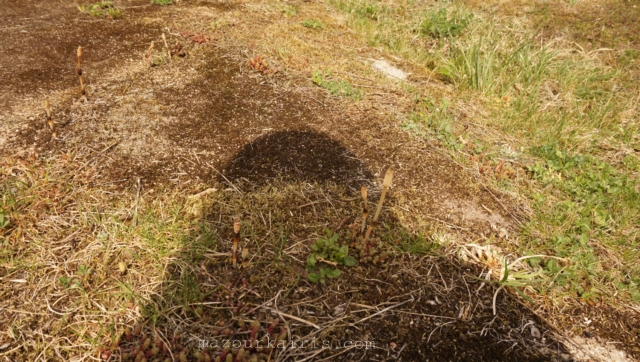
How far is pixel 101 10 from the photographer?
5047 mm

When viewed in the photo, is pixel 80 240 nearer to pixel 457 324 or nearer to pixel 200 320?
pixel 200 320

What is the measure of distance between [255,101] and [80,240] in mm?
2038

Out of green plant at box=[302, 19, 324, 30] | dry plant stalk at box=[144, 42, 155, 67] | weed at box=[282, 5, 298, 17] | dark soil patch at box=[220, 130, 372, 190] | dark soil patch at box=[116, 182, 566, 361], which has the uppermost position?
weed at box=[282, 5, 298, 17]

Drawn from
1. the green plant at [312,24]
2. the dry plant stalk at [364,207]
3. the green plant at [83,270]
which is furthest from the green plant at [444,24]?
the green plant at [83,270]

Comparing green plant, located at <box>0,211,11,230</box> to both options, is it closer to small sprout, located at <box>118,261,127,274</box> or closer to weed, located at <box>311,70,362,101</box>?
small sprout, located at <box>118,261,127,274</box>

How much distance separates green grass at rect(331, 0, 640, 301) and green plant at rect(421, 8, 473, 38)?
0.06ft

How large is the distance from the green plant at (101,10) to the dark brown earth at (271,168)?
20 cm

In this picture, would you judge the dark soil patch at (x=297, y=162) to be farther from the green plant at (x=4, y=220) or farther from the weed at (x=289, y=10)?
the weed at (x=289, y=10)

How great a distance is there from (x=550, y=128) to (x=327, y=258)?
3.01m

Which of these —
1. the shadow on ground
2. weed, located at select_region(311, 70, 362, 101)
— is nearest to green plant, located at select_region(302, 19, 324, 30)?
weed, located at select_region(311, 70, 362, 101)

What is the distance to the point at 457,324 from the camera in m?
2.20

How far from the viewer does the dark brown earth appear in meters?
2.17

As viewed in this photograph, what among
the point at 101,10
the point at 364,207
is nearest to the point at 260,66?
the point at 364,207

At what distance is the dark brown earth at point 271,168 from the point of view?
2.17 meters
